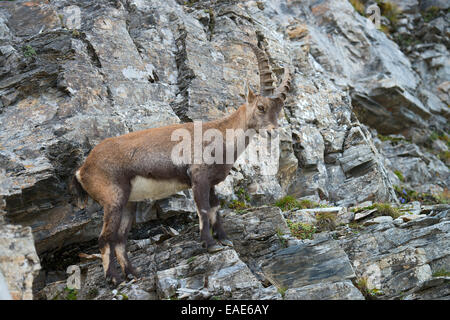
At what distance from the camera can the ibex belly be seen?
7.91 m

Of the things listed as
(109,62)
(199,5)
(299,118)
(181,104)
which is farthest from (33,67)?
(299,118)

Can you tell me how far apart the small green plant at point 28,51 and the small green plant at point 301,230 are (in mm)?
7049

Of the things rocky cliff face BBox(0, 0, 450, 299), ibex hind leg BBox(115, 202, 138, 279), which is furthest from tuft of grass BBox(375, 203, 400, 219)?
ibex hind leg BBox(115, 202, 138, 279)

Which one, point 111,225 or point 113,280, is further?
point 111,225

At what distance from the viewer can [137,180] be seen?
25.9 ft

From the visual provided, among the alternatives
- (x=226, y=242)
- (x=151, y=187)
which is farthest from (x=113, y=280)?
(x=226, y=242)

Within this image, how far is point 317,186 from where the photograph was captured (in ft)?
40.9

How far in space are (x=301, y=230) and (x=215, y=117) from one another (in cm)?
375

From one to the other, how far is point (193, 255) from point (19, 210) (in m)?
3.25

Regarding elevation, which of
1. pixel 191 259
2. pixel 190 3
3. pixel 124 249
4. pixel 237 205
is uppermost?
pixel 190 3

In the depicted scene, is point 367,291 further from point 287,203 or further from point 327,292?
point 287,203

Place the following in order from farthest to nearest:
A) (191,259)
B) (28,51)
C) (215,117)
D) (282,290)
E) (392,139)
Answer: (392,139), (215,117), (28,51), (191,259), (282,290)

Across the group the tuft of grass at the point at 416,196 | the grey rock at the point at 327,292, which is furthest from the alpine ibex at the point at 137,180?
the tuft of grass at the point at 416,196
